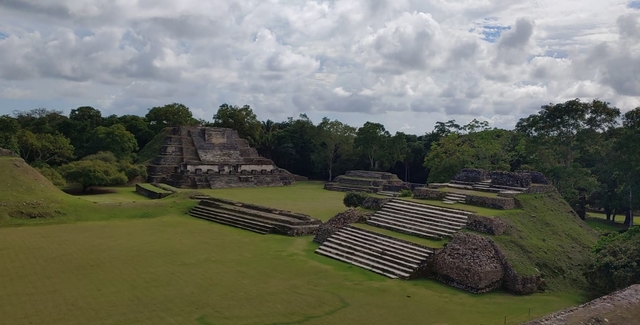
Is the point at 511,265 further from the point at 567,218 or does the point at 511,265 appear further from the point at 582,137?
the point at 582,137

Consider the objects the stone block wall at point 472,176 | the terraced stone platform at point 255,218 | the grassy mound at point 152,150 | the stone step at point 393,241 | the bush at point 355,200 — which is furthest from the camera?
the grassy mound at point 152,150

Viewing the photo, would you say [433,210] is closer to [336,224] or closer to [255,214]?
[336,224]

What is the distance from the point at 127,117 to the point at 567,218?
45462 mm

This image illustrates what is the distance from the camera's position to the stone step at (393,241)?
1359cm

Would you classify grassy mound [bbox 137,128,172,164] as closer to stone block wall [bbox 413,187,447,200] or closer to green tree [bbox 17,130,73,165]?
green tree [bbox 17,130,73,165]

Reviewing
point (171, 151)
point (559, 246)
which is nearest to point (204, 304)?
point (559, 246)

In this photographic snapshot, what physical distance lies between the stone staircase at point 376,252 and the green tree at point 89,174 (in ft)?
64.7

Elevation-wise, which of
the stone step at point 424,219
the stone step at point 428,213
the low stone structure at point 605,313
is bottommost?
the low stone structure at point 605,313

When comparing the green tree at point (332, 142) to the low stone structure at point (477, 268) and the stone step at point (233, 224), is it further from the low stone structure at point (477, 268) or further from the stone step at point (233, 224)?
the low stone structure at point (477, 268)

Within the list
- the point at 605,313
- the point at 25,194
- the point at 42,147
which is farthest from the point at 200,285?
the point at 42,147

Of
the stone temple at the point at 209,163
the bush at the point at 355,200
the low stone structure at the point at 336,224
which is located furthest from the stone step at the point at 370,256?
the stone temple at the point at 209,163

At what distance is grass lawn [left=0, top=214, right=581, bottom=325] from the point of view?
9.71 m

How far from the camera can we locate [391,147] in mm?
45031

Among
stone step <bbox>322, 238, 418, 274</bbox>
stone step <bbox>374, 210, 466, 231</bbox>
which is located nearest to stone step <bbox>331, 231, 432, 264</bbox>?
stone step <bbox>322, 238, 418, 274</bbox>
